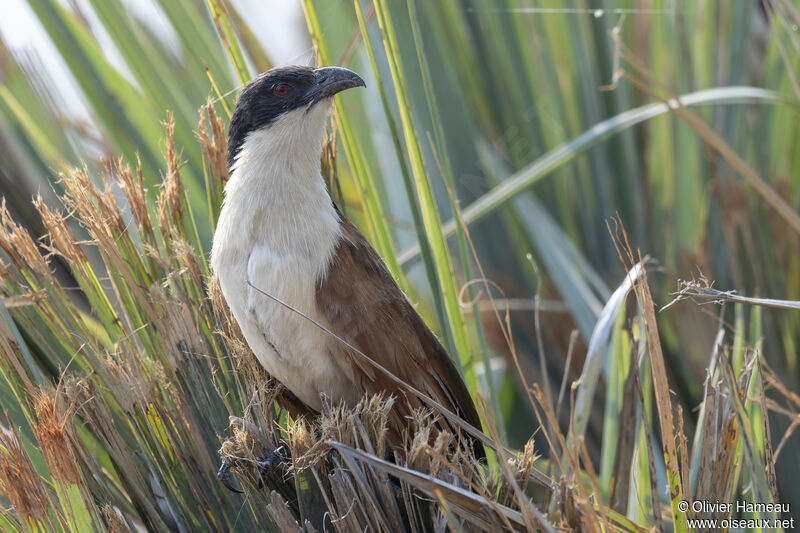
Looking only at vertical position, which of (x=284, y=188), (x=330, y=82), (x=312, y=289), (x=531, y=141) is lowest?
(x=531, y=141)

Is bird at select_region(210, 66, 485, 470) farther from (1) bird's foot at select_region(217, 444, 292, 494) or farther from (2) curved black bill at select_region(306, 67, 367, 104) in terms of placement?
(1) bird's foot at select_region(217, 444, 292, 494)

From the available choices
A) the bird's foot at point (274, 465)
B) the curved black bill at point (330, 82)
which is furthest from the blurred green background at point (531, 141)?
the bird's foot at point (274, 465)

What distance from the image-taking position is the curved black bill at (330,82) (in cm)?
181

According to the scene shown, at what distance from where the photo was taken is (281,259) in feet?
5.47

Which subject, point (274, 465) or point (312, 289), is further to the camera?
point (312, 289)

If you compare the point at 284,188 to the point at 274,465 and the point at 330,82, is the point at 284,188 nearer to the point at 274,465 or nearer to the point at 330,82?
the point at 330,82

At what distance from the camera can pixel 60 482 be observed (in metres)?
1.19

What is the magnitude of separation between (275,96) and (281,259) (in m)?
0.45

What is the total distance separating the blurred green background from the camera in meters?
2.23

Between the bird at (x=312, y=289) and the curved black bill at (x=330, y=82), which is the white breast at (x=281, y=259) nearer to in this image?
the bird at (x=312, y=289)

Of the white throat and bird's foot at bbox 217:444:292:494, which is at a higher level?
the white throat

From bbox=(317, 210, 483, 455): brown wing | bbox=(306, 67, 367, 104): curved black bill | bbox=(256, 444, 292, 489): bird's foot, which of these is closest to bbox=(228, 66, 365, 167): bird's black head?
bbox=(306, 67, 367, 104): curved black bill

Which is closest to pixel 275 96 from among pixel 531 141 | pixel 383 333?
pixel 383 333

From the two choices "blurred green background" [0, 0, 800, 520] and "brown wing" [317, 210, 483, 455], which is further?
"blurred green background" [0, 0, 800, 520]
